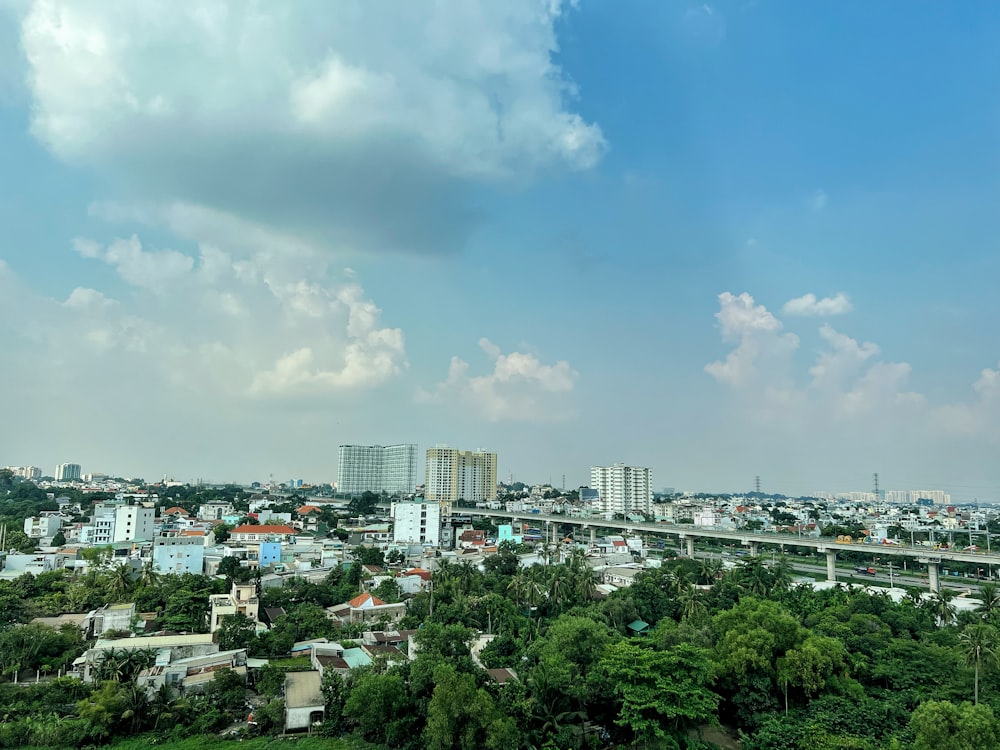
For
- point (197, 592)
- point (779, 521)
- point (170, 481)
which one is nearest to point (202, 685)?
point (197, 592)

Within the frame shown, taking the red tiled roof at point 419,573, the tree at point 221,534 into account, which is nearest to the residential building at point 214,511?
the tree at point 221,534

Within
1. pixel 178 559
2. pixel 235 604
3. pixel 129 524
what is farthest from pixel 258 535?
pixel 235 604

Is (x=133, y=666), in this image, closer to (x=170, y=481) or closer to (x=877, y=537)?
(x=877, y=537)

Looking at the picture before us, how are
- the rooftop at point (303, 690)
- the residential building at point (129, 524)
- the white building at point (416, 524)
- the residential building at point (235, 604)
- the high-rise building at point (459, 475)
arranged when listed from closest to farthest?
the rooftop at point (303, 690) → the residential building at point (235, 604) → the residential building at point (129, 524) → the white building at point (416, 524) → the high-rise building at point (459, 475)

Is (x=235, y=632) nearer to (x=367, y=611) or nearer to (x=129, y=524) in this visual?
(x=367, y=611)

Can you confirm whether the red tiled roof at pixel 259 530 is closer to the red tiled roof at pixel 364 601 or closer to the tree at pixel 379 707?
the red tiled roof at pixel 364 601

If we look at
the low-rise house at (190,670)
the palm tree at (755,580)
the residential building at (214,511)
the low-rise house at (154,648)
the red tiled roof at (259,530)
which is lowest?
the low-rise house at (190,670)

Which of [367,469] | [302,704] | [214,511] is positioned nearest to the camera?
[302,704]

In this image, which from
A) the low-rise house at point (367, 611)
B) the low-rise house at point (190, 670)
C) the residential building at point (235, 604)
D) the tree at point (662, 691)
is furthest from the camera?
the low-rise house at point (367, 611)
